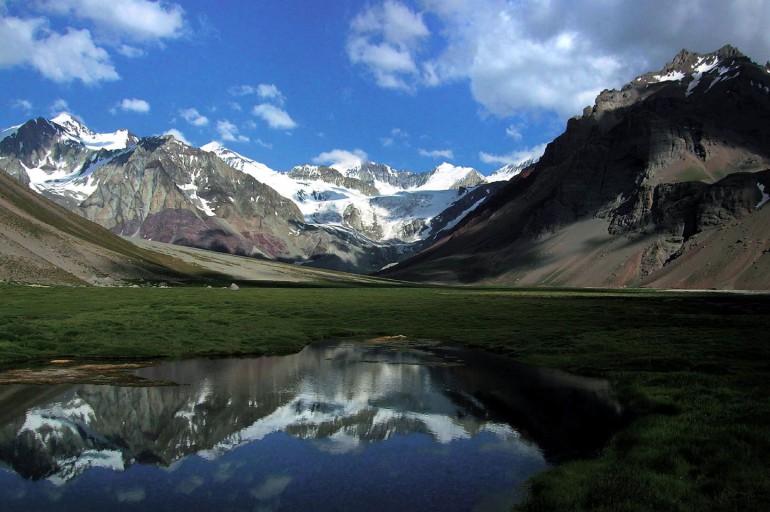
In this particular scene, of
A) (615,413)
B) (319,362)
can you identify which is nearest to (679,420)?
(615,413)

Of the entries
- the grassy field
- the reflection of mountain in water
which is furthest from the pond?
the grassy field

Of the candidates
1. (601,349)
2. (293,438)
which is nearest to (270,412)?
(293,438)

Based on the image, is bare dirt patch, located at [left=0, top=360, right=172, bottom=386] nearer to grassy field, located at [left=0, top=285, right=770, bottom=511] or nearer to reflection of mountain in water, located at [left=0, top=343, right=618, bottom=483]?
reflection of mountain in water, located at [left=0, top=343, right=618, bottom=483]

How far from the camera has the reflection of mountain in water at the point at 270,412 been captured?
22.0 metres

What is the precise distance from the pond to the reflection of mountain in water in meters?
0.08

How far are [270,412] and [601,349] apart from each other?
91.4 ft

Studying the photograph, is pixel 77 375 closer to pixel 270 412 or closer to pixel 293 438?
pixel 270 412

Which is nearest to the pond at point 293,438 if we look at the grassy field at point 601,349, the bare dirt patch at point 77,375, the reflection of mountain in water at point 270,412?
the reflection of mountain in water at point 270,412

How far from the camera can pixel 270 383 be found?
33906 mm

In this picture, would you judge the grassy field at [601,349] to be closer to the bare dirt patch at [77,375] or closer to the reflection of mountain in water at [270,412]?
the reflection of mountain in water at [270,412]

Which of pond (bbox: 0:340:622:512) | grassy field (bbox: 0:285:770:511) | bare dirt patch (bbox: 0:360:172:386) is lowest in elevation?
pond (bbox: 0:340:622:512)

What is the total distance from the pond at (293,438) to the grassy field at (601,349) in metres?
2.27

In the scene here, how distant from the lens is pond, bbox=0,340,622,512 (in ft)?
58.0

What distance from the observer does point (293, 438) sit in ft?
77.3
